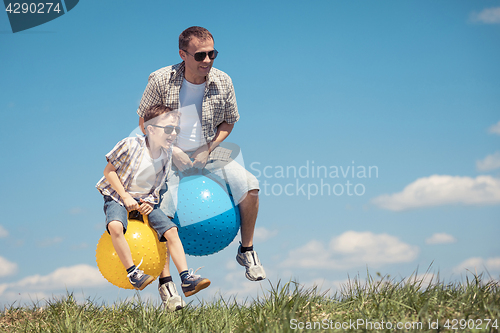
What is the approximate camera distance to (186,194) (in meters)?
5.52

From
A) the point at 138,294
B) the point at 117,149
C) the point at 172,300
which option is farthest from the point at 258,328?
the point at 117,149

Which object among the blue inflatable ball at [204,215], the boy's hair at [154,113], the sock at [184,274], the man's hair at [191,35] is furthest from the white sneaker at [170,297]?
the man's hair at [191,35]

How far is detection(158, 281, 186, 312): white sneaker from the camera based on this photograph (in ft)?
16.8

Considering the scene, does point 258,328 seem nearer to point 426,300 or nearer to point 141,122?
point 426,300

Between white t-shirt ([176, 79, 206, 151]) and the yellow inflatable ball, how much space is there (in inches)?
48.8

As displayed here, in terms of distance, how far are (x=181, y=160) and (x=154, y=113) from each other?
738mm

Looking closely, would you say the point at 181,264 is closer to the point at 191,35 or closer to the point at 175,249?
the point at 175,249

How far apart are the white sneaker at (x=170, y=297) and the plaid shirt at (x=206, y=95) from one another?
202 cm

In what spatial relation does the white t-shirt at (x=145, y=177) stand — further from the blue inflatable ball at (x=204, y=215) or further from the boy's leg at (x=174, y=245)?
the blue inflatable ball at (x=204, y=215)

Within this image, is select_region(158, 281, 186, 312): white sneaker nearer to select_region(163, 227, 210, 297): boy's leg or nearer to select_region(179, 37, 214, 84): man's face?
select_region(163, 227, 210, 297): boy's leg


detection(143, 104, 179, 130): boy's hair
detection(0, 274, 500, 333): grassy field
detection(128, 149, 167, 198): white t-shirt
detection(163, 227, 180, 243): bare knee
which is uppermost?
detection(143, 104, 179, 130): boy's hair

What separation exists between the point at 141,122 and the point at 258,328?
125 inches

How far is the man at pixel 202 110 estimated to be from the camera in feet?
18.9

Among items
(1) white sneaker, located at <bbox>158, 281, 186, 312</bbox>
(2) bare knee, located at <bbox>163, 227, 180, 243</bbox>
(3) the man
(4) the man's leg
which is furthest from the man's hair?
(1) white sneaker, located at <bbox>158, 281, 186, 312</bbox>
